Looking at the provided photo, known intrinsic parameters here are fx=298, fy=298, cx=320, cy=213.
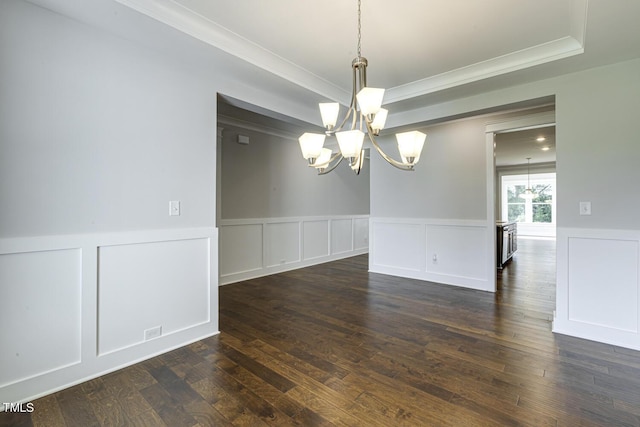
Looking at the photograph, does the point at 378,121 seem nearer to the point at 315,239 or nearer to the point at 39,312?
the point at 39,312

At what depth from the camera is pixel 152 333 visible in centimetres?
239

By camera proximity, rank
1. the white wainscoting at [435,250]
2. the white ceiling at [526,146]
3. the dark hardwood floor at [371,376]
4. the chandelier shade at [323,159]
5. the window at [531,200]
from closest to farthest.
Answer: the dark hardwood floor at [371,376], the chandelier shade at [323,159], the white wainscoting at [435,250], the white ceiling at [526,146], the window at [531,200]

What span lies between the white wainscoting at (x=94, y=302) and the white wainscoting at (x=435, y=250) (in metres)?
3.22

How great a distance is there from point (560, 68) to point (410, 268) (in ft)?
10.5

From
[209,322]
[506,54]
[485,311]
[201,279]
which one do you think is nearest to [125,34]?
[201,279]

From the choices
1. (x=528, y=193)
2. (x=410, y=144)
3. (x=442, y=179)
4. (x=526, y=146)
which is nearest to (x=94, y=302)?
(x=410, y=144)

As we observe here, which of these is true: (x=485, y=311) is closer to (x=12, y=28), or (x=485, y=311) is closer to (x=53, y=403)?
(x=53, y=403)

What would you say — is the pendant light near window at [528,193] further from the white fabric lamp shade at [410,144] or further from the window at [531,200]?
the white fabric lamp shade at [410,144]

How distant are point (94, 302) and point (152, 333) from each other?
1.68 ft

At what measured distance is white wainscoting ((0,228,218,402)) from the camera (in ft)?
5.96

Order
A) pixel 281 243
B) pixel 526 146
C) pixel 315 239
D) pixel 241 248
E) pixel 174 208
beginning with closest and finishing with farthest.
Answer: pixel 174 208, pixel 241 248, pixel 281 243, pixel 315 239, pixel 526 146

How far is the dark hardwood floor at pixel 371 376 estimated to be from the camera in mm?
1694

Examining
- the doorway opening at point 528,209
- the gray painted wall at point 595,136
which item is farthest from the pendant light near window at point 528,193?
the gray painted wall at point 595,136

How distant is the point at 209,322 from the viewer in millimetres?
2770
